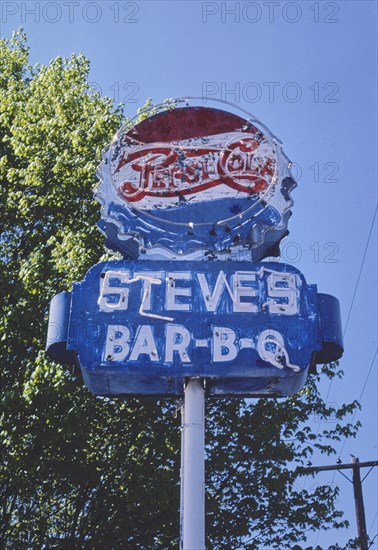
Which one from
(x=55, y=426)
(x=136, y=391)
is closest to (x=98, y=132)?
(x=55, y=426)

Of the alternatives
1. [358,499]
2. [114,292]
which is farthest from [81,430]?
[358,499]

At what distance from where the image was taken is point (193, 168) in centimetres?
923

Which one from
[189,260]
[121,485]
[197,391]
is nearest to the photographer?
[197,391]

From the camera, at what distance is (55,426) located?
13.1 m

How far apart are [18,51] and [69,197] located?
5517 millimetres

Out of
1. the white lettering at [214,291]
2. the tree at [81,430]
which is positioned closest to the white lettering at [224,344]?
the white lettering at [214,291]

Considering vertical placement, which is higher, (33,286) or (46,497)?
(33,286)

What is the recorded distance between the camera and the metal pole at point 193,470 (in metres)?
7.22

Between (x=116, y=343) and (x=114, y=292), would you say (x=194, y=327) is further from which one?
(x=114, y=292)

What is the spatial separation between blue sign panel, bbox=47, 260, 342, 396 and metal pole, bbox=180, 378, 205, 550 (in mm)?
192

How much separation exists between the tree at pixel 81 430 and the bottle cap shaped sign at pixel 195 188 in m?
4.13

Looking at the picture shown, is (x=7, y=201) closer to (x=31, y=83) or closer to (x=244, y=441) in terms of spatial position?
(x=31, y=83)

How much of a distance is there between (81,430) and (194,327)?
5300 millimetres

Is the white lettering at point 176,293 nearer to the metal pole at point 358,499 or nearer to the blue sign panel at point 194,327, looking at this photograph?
the blue sign panel at point 194,327
